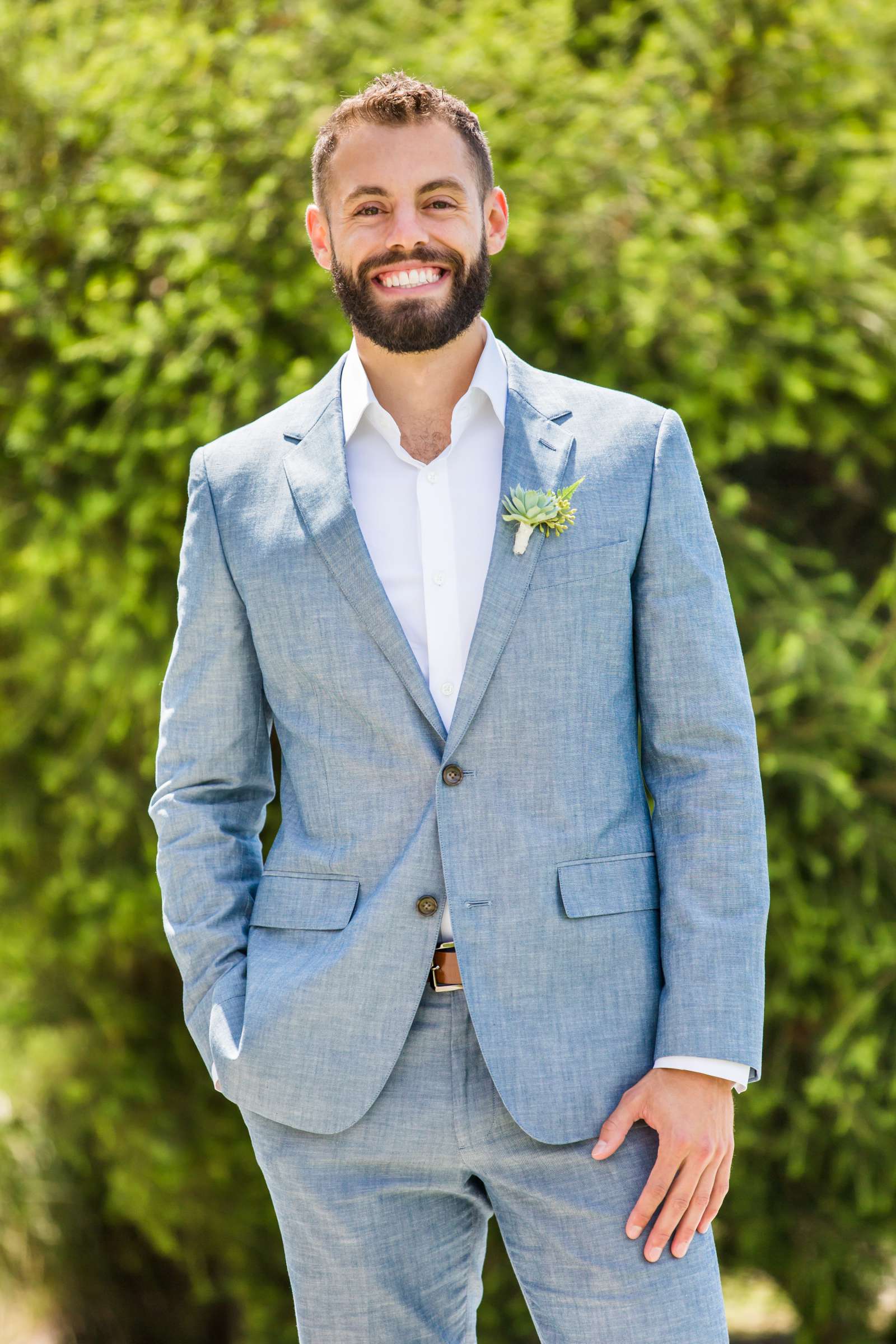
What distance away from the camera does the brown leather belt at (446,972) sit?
1.62 m

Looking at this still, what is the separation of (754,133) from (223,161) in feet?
4.25

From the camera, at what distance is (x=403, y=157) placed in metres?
1.67

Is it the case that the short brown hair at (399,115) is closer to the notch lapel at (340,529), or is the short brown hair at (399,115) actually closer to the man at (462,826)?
the man at (462,826)

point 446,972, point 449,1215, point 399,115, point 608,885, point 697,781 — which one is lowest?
point 449,1215

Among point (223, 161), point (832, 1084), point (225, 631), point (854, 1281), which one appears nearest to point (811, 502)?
point (832, 1084)

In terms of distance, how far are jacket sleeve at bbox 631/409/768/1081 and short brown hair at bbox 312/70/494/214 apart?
46 centimetres

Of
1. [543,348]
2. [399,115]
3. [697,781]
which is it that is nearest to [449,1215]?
[697,781]

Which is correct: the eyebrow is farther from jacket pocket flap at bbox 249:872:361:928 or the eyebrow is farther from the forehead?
jacket pocket flap at bbox 249:872:361:928

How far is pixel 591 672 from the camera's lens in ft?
5.30

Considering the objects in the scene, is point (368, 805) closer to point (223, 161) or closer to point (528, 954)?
point (528, 954)

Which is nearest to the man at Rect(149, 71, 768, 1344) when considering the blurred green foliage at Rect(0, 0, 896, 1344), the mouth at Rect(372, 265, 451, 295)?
the mouth at Rect(372, 265, 451, 295)

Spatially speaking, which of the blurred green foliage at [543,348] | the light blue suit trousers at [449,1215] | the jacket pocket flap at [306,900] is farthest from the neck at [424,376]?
the blurred green foliage at [543,348]

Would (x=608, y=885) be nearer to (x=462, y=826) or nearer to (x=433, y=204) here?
(x=462, y=826)

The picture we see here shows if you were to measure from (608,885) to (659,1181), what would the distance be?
341 millimetres
